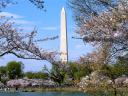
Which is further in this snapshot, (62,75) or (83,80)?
(83,80)

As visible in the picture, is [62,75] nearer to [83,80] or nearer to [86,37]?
[86,37]

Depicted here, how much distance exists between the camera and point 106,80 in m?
15.9

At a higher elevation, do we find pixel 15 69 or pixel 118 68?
pixel 15 69

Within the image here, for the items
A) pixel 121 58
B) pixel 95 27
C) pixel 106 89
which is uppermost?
pixel 95 27

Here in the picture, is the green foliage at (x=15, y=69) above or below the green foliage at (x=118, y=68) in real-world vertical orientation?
above

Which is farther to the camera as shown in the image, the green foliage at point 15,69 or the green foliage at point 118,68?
the green foliage at point 15,69

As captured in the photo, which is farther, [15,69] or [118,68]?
[15,69]

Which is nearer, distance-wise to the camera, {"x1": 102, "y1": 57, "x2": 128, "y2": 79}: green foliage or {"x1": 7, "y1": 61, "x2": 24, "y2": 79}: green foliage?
{"x1": 102, "y1": 57, "x2": 128, "y2": 79}: green foliage

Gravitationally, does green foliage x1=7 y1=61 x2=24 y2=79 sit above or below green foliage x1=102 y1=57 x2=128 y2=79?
above

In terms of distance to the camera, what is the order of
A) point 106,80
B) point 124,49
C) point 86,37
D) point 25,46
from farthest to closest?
1. point 106,80
2. point 86,37
3. point 124,49
4. point 25,46

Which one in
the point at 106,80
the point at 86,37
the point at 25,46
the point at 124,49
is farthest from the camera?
the point at 106,80

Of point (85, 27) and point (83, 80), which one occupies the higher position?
point (85, 27)

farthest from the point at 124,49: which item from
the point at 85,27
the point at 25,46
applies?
the point at 25,46

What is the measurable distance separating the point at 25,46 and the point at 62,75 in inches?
54.4
